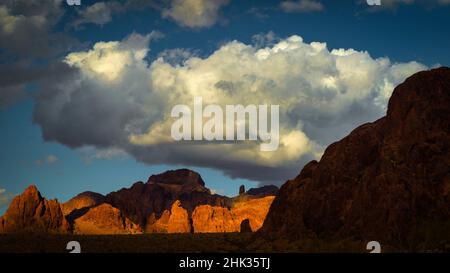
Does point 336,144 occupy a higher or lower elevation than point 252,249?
higher

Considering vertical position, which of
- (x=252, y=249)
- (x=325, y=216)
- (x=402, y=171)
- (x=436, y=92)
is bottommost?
(x=252, y=249)

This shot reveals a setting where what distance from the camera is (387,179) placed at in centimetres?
7606

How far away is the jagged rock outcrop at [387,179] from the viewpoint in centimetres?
7200

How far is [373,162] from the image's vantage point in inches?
3337

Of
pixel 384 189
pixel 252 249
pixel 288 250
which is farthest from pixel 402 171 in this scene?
pixel 252 249

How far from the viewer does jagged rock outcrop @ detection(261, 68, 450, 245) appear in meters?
72.0
